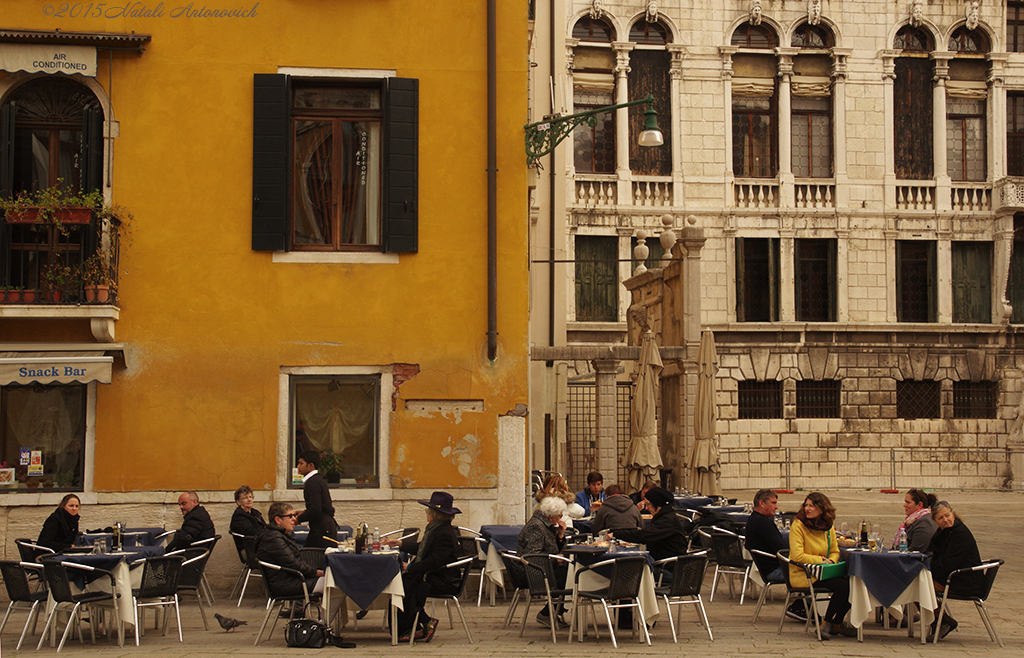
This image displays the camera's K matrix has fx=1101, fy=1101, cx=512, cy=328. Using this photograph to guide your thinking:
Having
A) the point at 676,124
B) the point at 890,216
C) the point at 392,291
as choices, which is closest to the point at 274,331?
the point at 392,291

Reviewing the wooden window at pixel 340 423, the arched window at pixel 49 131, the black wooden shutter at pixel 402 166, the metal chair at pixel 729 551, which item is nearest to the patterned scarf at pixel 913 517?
the metal chair at pixel 729 551

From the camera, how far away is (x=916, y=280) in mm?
30797

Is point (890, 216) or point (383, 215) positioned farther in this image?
point (890, 216)

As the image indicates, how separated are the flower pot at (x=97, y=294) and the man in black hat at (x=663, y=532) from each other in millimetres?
6093

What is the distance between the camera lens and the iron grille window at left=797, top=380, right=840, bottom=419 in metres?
29.9

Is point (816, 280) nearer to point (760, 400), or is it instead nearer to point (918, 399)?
point (760, 400)

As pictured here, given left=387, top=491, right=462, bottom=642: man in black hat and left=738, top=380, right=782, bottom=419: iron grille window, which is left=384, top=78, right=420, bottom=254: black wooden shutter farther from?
left=738, top=380, right=782, bottom=419: iron grille window

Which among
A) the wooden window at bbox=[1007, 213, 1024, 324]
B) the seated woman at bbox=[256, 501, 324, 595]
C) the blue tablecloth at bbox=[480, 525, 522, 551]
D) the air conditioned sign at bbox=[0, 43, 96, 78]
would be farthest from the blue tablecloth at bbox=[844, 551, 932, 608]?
the wooden window at bbox=[1007, 213, 1024, 324]

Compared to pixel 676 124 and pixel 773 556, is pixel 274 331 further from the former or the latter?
pixel 676 124

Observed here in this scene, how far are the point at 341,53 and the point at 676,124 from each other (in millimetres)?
18842

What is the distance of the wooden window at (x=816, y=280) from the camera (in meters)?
30.5

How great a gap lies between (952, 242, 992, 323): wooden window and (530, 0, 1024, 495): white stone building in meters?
0.06

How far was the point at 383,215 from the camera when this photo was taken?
1288 cm

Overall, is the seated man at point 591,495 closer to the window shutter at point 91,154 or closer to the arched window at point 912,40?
the window shutter at point 91,154
